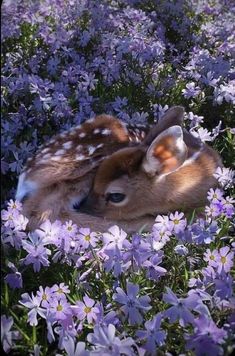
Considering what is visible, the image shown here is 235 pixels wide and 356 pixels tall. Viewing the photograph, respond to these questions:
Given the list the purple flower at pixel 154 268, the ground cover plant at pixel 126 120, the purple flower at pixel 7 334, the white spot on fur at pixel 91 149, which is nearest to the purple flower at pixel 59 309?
the ground cover plant at pixel 126 120

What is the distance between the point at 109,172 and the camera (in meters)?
1.88

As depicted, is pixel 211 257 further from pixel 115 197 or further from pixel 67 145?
pixel 67 145

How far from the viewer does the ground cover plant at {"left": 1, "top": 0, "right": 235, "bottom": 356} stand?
58.7 inches

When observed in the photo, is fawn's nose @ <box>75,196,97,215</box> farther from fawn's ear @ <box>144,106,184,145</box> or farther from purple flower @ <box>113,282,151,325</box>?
purple flower @ <box>113,282,151,325</box>

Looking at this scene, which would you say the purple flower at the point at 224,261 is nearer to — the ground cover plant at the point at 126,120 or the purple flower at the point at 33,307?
A: the ground cover plant at the point at 126,120

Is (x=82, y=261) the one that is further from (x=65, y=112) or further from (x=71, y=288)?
(x=65, y=112)

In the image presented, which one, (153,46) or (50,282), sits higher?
(153,46)

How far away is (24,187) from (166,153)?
41 centimetres

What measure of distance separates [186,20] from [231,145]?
1.61 ft

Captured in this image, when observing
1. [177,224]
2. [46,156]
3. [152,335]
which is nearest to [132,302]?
[152,335]

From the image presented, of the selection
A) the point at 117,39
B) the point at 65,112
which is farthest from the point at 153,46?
the point at 65,112

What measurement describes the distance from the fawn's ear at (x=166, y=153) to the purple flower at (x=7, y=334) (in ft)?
2.19

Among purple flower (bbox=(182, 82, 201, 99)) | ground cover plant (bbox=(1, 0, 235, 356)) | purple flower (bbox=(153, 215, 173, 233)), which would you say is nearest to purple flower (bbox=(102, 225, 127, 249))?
ground cover plant (bbox=(1, 0, 235, 356))

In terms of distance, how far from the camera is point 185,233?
67.1 inches
